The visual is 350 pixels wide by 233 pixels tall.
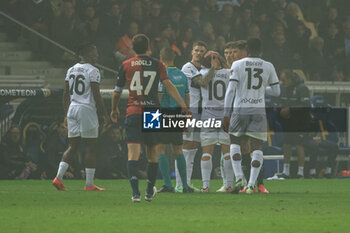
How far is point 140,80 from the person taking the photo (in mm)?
9453

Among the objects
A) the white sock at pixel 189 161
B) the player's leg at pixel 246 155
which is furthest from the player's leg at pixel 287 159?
the player's leg at pixel 246 155

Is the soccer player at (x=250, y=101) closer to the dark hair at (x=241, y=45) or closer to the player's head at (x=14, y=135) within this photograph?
the dark hair at (x=241, y=45)

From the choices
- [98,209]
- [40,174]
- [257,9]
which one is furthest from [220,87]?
[257,9]

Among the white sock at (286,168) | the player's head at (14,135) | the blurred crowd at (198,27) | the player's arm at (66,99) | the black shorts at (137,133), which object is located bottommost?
the white sock at (286,168)

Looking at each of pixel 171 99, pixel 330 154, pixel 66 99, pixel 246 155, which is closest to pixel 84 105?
pixel 66 99

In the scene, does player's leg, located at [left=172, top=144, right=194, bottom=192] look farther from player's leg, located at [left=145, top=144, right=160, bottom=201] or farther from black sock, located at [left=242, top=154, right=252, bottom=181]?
player's leg, located at [left=145, top=144, right=160, bottom=201]

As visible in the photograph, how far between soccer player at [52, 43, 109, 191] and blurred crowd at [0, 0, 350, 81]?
18.9 feet

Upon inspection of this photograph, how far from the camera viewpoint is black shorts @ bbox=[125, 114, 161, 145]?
929cm

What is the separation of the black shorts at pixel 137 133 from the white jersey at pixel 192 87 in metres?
2.60

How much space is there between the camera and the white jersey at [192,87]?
39.0 ft

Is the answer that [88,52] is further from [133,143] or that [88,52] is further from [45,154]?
[45,154]

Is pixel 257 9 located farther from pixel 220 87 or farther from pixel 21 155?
pixel 220 87

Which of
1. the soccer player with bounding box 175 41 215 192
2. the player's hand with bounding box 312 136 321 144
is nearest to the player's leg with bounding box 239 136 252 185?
the soccer player with bounding box 175 41 215 192

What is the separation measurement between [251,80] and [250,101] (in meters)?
0.26
